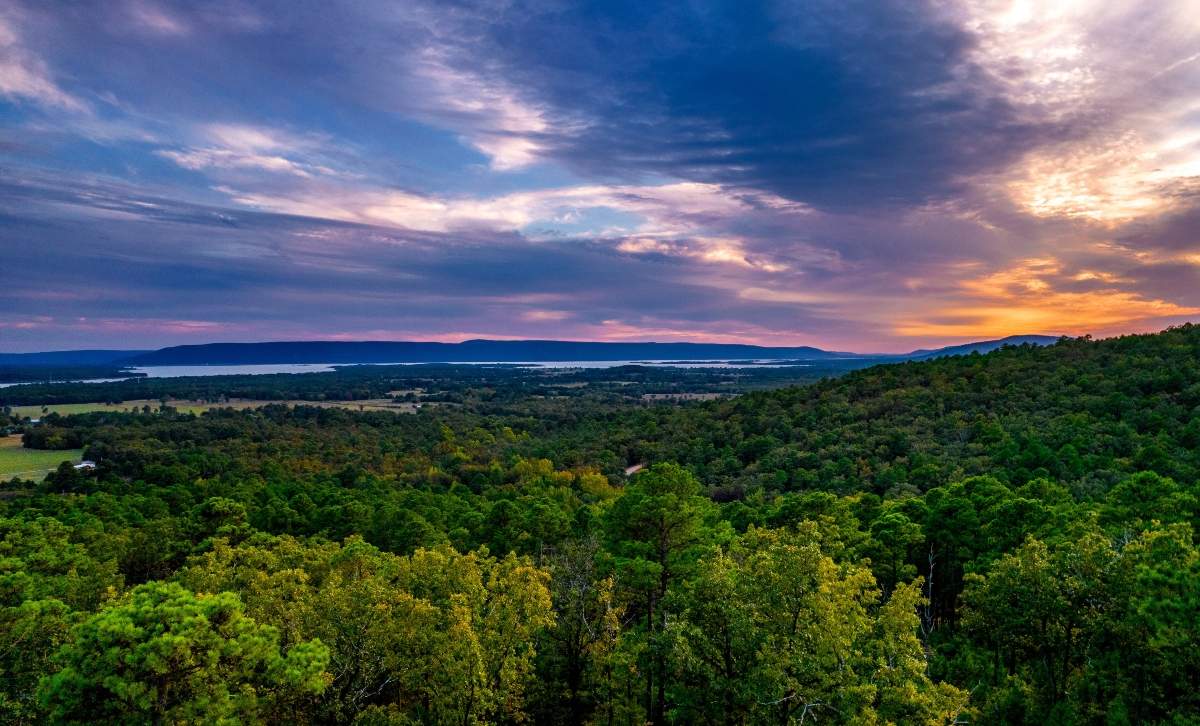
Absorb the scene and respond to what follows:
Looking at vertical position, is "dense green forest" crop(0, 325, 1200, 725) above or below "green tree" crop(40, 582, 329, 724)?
below

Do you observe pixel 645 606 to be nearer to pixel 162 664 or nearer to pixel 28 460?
pixel 162 664

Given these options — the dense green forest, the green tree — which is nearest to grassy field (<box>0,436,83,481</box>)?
the dense green forest

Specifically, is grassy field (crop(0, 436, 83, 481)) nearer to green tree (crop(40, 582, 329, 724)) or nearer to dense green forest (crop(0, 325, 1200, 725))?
dense green forest (crop(0, 325, 1200, 725))

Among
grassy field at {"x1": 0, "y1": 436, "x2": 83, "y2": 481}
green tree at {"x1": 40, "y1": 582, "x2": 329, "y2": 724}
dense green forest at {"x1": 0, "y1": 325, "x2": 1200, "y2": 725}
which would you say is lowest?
grassy field at {"x1": 0, "y1": 436, "x2": 83, "y2": 481}

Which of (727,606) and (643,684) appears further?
(643,684)

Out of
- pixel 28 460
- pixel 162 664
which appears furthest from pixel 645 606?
pixel 28 460

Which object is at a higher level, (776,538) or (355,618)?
(776,538)

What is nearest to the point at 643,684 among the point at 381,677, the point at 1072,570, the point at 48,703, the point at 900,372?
the point at 381,677

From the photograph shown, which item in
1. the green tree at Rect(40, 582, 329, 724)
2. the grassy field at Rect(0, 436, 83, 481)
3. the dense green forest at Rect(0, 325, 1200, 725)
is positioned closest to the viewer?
the green tree at Rect(40, 582, 329, 724)

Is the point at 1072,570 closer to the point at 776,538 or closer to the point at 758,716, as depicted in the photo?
the point at 776,538
